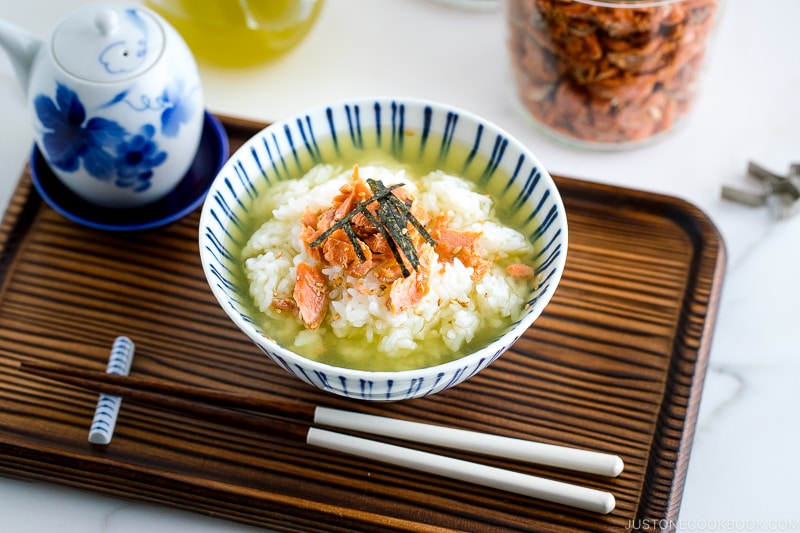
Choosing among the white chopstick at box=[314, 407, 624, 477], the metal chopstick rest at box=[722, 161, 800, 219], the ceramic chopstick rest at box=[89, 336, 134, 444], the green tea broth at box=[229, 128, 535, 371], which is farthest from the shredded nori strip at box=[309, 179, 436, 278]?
the metal chopstick rest at box=[722, 161, 800, 219]

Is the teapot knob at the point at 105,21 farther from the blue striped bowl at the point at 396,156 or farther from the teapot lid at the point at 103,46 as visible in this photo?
the blue striped bowl at the point at 396,156

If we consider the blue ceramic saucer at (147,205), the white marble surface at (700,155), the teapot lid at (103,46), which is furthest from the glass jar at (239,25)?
the teapot lid at (103,46)

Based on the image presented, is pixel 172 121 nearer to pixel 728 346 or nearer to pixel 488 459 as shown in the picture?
pixel 488 459

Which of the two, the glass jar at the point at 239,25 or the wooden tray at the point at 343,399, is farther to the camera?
the glass jar at the point at 239,25

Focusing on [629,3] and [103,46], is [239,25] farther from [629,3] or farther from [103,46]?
[629,3]

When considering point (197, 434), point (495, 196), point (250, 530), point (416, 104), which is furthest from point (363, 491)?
point (416, 104)
